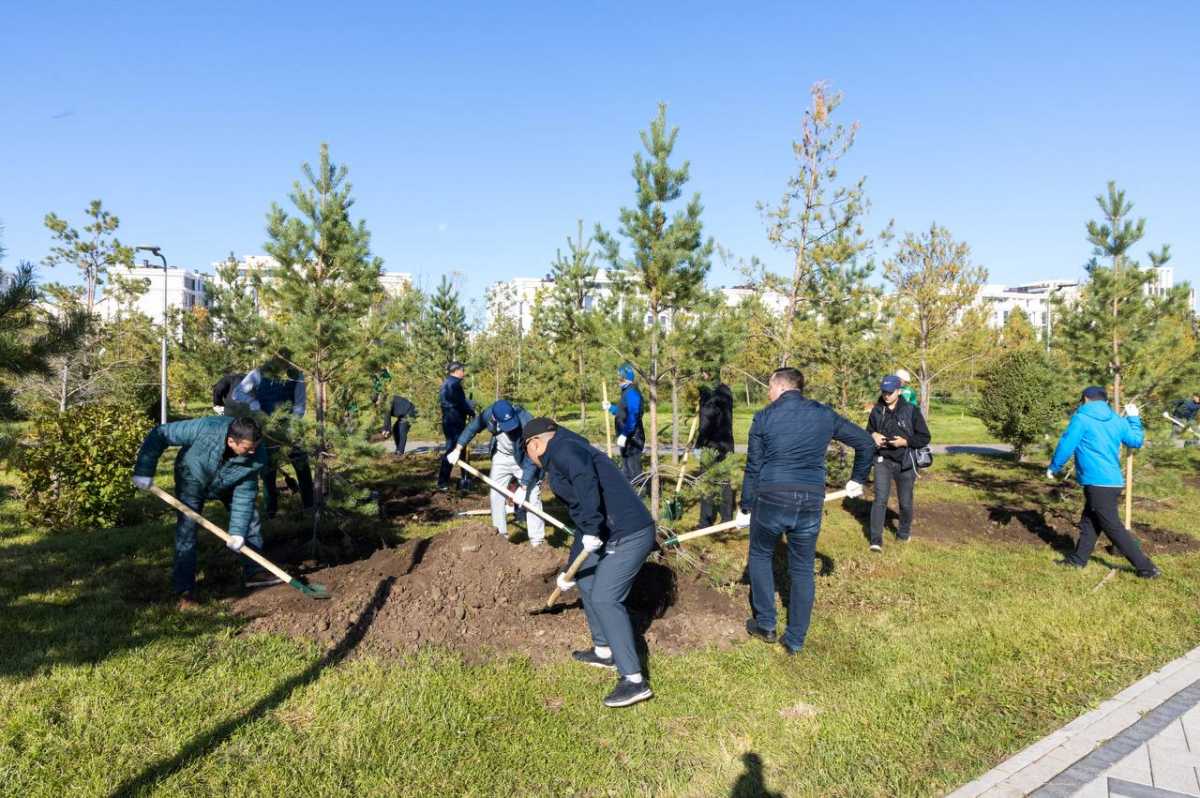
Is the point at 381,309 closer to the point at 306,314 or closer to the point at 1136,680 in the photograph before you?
the point at 306,314

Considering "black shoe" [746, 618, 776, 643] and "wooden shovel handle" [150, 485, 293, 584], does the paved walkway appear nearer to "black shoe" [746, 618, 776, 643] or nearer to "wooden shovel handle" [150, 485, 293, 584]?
"black shoe" [746, 618, 776, 643]

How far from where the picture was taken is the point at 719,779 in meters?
Result: 3.50

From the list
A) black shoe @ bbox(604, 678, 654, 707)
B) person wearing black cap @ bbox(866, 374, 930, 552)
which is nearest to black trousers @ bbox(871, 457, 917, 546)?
person wearing black cap @ bbox(866, 374, 930, 552)

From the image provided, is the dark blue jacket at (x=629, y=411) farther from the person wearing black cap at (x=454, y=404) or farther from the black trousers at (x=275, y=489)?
the black trousers at (x=275, y=489)

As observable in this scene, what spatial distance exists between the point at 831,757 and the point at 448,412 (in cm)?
720

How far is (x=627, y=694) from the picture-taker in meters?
4.21

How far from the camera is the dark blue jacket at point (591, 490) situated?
14.1 ft

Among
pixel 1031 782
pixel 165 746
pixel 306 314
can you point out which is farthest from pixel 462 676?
pixel 306 314

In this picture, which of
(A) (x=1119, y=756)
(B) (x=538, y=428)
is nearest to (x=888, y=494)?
(A) (x=1119, y=756)

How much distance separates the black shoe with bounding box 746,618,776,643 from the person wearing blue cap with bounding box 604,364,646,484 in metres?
2.71

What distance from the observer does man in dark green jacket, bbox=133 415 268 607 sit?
5.47m

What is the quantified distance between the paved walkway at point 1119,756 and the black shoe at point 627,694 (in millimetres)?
1659

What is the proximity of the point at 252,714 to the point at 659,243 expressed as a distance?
4.74 m

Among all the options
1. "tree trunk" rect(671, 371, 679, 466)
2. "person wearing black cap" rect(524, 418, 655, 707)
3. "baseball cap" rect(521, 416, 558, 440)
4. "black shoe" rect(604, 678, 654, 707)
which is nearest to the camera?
"black shoe" rect(604, 678, 654, 707)
